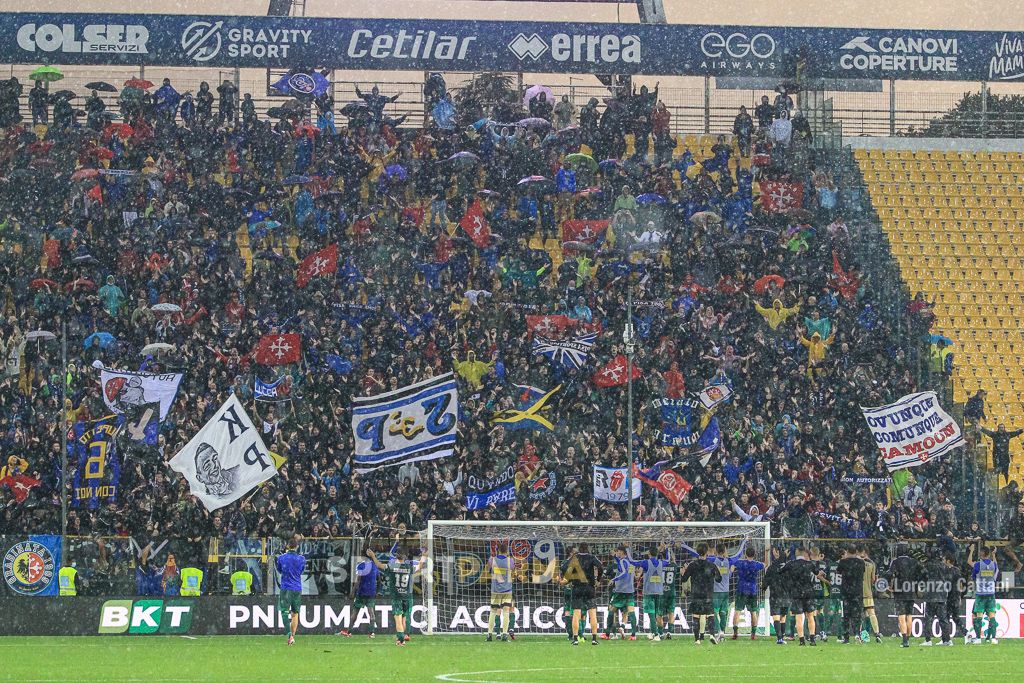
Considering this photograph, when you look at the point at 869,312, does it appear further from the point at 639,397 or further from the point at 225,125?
the point at 225,125

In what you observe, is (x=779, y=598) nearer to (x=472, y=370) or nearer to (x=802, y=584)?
(x=802, y=584)

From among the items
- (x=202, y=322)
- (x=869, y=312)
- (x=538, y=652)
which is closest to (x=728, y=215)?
(x=869, y=312)

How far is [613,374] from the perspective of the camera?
1403 inches

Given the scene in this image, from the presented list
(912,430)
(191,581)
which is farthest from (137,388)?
(912,430)

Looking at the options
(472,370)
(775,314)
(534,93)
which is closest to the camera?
(472,370)

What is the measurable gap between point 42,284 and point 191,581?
33.2 feet

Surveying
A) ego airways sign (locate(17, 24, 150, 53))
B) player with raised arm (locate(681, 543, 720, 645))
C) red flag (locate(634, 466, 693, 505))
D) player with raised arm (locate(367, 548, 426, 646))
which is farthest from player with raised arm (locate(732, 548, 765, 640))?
ego airways sign (locate(17, 24, 150, 53))

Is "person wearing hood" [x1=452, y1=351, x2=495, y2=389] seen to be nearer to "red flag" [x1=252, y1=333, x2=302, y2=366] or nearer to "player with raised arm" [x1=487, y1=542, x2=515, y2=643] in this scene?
"red flag" [x1=252, y1=333, x2=302, y2=366]

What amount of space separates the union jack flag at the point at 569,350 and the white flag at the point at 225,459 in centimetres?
677

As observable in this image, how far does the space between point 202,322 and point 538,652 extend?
1493cm

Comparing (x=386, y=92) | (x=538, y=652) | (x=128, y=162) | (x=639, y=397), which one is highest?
(x=386, y=92)

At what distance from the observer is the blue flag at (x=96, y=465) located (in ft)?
107

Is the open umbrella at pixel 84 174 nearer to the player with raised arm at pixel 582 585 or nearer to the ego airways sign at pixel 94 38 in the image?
the ego airways sign at pixel 94 38

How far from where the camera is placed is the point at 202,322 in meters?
36.7
